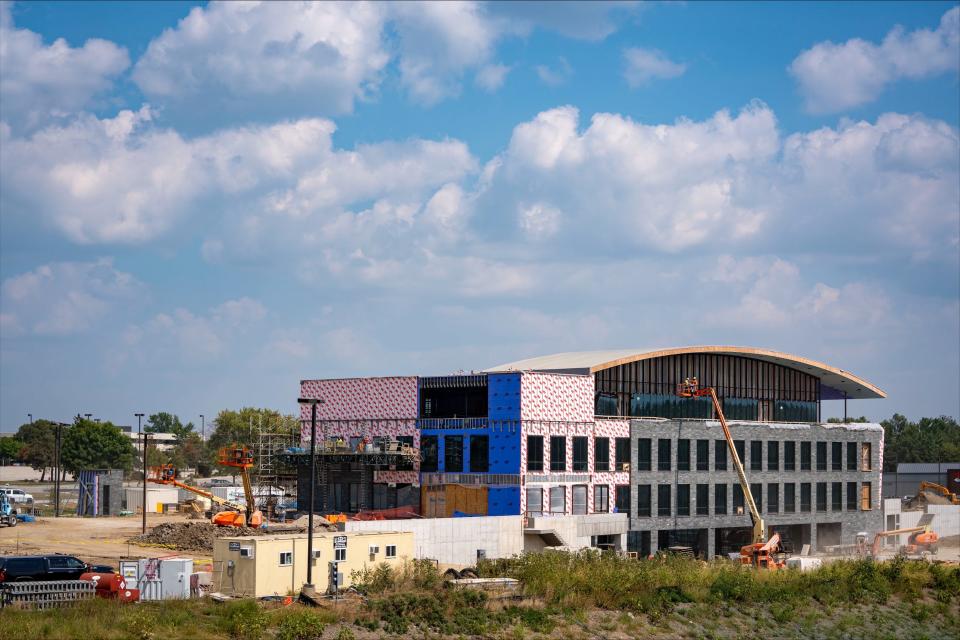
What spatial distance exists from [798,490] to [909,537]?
16825 millimetres

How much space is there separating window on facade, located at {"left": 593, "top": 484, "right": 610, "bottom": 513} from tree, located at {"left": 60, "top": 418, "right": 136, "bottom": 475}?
102 metres

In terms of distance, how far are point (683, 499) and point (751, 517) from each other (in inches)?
277

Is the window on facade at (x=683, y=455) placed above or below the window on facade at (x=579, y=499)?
above

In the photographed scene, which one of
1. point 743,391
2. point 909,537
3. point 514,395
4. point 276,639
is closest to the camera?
point 276,639

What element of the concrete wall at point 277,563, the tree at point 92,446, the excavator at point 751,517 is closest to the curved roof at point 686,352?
the excavator at point 751,517

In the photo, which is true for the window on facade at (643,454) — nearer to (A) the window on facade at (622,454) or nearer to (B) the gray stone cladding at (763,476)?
(B) the gray stone cladding at (763,476)

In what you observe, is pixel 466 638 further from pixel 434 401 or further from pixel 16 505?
pixel 16 505

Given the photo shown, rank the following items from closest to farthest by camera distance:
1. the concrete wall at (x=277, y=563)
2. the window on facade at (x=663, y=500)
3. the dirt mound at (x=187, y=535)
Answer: the concrete wall at (x=277, y=563)
the dirt mound at (x=187, y=535)
the window on facade at (x=663, y=500)

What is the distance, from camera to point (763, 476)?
293ft

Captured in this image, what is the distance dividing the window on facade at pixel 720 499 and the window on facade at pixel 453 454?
21363 millimetres

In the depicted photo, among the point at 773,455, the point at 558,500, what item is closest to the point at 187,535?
the point at 558,500

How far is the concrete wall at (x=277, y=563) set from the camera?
52375 mm

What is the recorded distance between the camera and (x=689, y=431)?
279ft

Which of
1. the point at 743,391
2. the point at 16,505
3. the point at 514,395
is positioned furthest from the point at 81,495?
the point at 743,391
